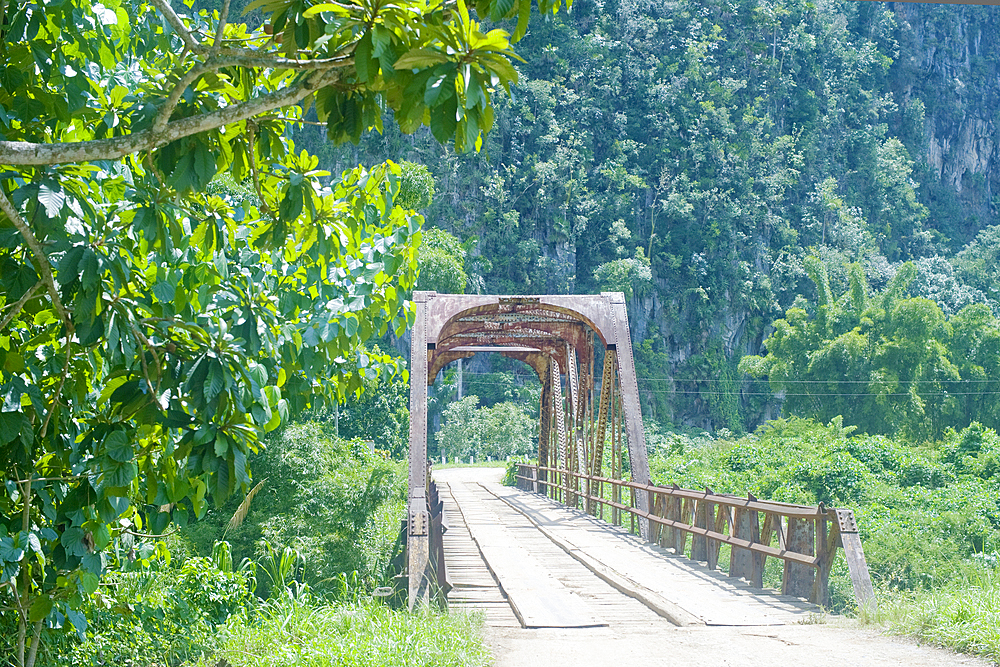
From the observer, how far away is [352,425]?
29047mm

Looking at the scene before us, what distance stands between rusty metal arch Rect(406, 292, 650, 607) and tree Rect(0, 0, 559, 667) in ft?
10.0

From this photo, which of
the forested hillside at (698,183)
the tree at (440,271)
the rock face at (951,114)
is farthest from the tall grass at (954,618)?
the rock face at (951,114)

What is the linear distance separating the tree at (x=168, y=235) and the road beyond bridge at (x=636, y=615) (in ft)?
7.99

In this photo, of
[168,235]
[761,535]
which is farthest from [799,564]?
[168,235]

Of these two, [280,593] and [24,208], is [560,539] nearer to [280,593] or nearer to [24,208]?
[280,593]

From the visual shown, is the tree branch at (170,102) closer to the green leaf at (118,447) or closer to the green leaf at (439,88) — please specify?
the green leaf at (439,88)

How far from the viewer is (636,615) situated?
6.27 metres

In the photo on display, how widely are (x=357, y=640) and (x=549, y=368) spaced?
15141mm

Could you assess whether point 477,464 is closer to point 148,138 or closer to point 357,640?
point 357,640

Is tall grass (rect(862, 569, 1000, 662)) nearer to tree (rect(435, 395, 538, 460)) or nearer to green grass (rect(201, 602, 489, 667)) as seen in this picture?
green grass (rect(201, 602, 489, 667))

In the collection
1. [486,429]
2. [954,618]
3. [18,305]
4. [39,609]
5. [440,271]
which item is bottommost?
[486,429]

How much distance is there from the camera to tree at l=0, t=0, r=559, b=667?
→ 8.67ft

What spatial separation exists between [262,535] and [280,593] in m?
4.20

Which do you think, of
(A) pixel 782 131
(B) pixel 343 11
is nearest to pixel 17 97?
(B) pixel 343 11
